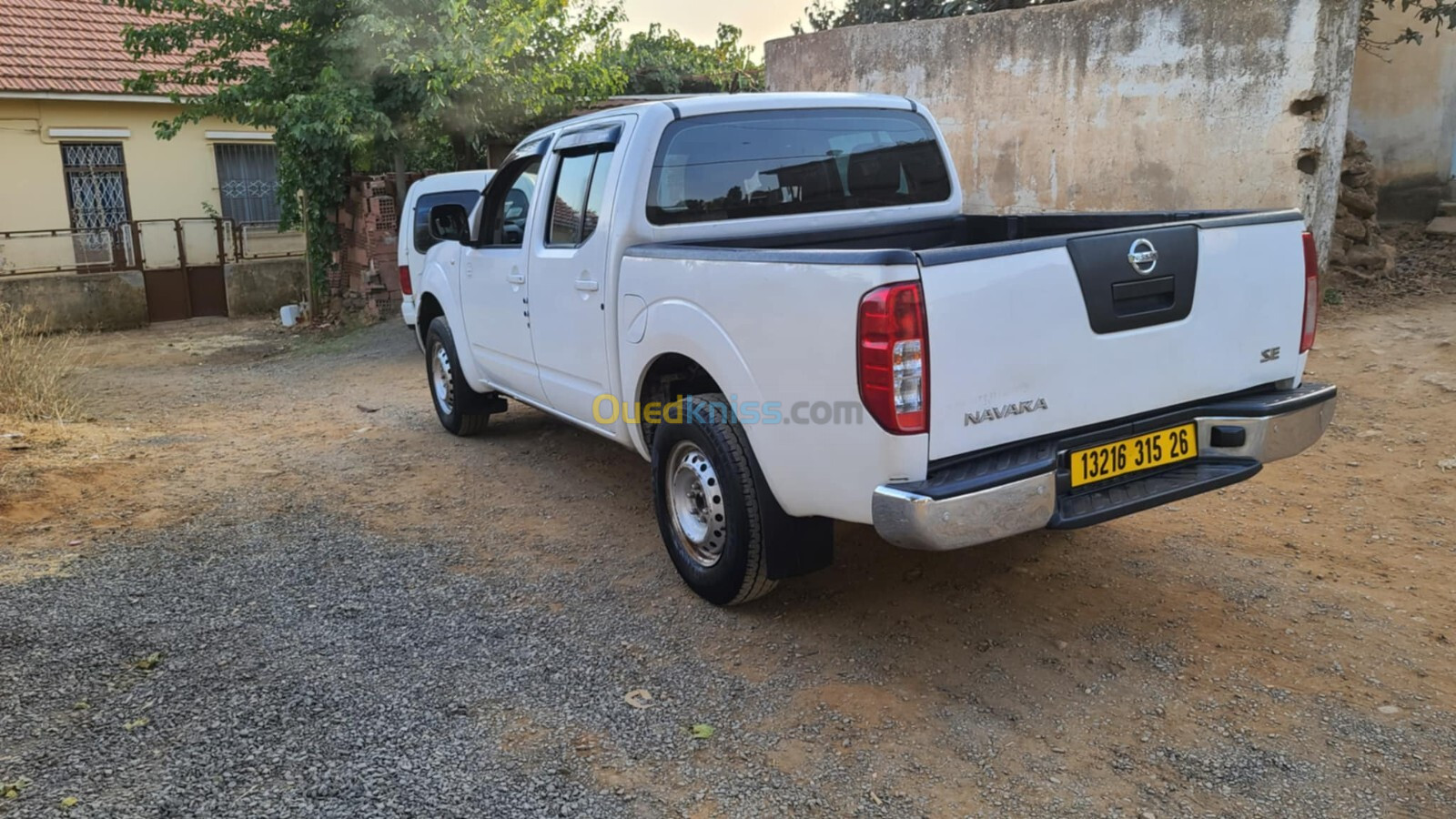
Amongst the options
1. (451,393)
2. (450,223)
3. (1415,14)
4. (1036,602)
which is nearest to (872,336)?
(1036,602)

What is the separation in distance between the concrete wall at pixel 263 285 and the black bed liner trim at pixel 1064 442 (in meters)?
14.4

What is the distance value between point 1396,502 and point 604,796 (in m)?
4.01

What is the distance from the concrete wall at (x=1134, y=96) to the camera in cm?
714

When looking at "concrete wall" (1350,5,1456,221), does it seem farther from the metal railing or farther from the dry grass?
the metal railing

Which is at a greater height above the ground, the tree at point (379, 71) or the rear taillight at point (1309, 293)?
the tree at point (379, 71)

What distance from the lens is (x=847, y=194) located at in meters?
4.52

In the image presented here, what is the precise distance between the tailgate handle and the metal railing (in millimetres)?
15170

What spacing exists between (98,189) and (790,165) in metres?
15.1

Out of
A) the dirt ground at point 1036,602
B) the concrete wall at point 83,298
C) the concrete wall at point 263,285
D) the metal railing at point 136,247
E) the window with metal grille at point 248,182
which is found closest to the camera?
the dirt ground at point 1036,602

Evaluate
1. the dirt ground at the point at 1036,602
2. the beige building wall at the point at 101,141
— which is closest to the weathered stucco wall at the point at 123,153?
the beige building wall at the point at 101,141

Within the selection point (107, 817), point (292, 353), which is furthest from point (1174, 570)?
point (292, 353)

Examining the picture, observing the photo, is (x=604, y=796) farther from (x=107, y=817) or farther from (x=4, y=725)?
(x=4, y=725)

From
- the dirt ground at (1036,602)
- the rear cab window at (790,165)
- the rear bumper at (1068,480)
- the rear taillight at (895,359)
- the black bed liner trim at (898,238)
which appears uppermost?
the rear cab window at (790,165)

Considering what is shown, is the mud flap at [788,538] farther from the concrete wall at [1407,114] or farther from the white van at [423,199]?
the concrete wall at [1407,114]
